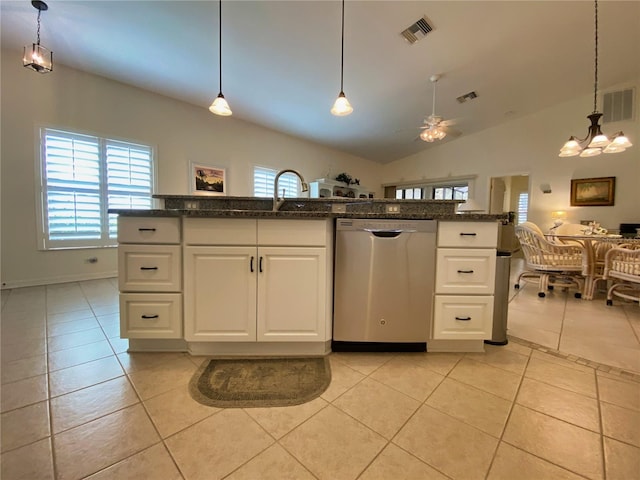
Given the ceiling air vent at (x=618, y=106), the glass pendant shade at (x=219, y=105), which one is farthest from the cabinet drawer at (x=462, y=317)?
the ceiling air vent at (x=618, y=106)

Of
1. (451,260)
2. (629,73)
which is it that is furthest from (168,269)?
(629,73)

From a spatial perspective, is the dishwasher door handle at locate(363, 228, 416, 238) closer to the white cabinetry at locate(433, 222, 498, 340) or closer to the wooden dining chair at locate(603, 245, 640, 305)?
the white cabinetry at locate(433, 222, 498, 340)

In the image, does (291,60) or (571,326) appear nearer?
(571,326)

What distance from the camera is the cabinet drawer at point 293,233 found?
153 cm

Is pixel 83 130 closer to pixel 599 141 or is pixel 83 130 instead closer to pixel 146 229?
pixel 146 229

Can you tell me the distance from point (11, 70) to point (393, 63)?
469 centimetres

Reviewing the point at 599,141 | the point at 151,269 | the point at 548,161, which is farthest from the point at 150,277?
the point at 548,161

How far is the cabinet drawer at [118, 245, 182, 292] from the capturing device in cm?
156

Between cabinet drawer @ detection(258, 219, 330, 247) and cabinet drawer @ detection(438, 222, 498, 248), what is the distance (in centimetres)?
75

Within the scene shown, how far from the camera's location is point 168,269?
1.57 m

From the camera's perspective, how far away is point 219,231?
1527 mm

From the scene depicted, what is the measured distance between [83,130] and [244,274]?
3.81 meters

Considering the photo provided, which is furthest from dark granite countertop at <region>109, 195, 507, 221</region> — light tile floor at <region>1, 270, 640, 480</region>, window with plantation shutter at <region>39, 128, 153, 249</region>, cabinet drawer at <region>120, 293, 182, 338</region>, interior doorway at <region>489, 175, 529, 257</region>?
interior doorway at <region>489, 175, 529, 257</region>

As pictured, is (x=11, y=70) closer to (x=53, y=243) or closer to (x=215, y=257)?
(x=53, y=243)
